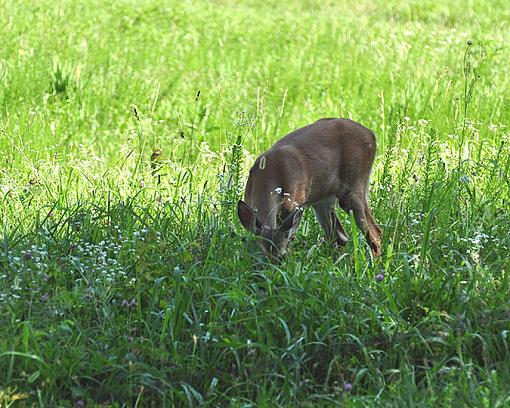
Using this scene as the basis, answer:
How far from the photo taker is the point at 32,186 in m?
6.29

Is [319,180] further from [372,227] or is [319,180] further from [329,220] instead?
[372,227]

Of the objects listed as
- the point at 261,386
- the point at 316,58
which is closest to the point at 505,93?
the point at 316,58

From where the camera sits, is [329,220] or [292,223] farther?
[329,220]

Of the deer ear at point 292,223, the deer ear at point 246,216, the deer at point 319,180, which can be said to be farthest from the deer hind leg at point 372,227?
the deer ear at point 246,216

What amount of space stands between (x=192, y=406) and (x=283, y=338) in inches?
26.4

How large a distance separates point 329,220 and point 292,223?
0.94 metres

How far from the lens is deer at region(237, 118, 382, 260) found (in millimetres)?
6070

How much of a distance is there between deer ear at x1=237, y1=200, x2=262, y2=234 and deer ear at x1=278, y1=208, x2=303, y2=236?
0.16m

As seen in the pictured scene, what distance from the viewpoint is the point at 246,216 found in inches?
223

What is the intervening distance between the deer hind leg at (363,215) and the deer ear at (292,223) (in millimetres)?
604

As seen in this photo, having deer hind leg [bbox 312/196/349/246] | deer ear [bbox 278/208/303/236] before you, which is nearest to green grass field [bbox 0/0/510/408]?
deer hind leg [bbox 312/196/349/246]

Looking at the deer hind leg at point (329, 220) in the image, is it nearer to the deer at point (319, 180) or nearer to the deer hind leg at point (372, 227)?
the deer at point (319, 180)

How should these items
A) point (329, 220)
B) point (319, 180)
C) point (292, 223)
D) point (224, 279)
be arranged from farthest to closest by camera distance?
point (329, 220) → point (319, 180) → point (292, 223) → point (224, 279)

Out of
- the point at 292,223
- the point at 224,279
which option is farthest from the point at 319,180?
the point at 224,279
